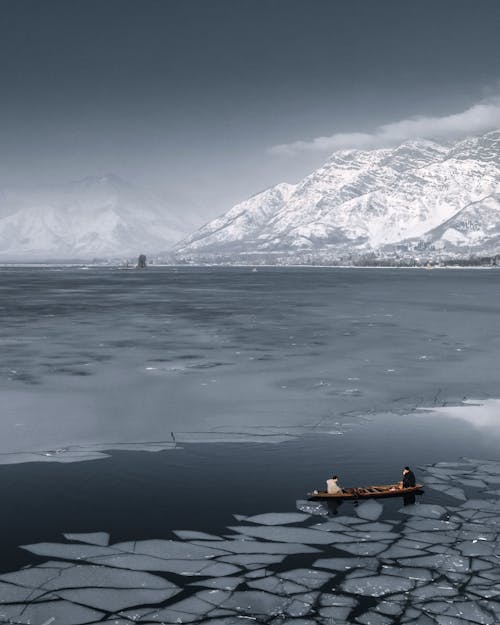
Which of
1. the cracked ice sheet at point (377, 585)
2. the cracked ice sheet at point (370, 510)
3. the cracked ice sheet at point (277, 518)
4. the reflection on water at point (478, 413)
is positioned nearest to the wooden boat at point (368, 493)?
the cracked ice sheet at point (370, 510)

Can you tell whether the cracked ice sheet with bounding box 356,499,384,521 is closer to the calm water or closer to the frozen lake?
the calm water

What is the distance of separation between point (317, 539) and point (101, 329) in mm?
54164

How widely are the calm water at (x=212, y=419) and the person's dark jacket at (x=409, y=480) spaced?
0.84m

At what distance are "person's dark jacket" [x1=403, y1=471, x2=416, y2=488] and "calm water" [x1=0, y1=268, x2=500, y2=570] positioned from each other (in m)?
0.84

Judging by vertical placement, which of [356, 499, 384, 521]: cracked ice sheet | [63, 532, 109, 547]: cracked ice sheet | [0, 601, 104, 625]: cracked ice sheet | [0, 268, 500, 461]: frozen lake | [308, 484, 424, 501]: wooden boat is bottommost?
[356, 499, 384, 521]: cracked ice sheet

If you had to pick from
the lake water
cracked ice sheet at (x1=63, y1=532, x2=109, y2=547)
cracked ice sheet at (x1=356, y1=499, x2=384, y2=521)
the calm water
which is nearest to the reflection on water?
the lake water

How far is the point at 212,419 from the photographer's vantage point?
30922mm

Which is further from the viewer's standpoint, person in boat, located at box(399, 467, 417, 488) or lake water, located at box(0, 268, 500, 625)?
person in boat, located at box(399, 467, 417, 488)

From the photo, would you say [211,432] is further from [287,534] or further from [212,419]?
[287,534]

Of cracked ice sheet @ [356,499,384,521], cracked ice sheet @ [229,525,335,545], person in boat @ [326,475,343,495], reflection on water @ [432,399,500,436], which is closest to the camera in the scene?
cracked ice sheet @ [229,525,335,545]

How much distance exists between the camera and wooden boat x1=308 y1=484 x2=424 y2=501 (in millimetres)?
20734

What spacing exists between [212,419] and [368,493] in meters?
11.6

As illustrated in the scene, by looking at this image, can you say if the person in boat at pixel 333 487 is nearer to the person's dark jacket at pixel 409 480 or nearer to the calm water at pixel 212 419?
the calm water at pixel 212 419

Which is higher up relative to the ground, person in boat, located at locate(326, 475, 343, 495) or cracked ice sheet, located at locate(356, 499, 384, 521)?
person in boat, located at locate(326, 475, 343, 495)
